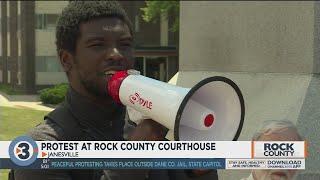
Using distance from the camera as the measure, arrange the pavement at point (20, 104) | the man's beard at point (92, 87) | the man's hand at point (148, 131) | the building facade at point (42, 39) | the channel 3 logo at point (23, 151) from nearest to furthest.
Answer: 1. the man's hand at point (148, 131)
2. the man's beard at point (92, 87)
3. the channel 3 logo at point (23, 151)
4. the pavement at point (20, 104)
5. the building facade at point (42, 39)

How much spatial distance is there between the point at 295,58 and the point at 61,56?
3.42 m

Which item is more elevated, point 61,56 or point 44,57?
point 61,56

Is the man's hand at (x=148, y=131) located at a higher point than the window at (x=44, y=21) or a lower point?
higher

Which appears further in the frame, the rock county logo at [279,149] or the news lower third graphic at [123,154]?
the rock county logo at [279,149]

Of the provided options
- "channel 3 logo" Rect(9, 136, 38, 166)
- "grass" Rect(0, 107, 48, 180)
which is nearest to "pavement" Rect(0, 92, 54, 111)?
"grass" Rect(0, 107, 48, 180)

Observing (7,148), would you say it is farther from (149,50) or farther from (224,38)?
(149,50)

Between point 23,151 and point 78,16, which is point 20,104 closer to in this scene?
point 23,151

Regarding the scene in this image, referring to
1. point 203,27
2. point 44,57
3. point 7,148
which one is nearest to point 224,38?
point 203,27

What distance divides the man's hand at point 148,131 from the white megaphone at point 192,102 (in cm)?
3

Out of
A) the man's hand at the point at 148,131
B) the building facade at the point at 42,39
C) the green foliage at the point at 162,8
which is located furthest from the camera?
the building facade at the point at 42,39

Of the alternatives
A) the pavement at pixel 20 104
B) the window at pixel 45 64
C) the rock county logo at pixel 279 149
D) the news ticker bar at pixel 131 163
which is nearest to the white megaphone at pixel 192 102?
the news ticker bar at pixel 131 163

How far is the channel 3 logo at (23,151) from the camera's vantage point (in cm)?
197

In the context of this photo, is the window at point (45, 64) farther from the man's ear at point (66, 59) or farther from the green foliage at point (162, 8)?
the man's ear at point (66, 59)

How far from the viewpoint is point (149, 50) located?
3241cm
